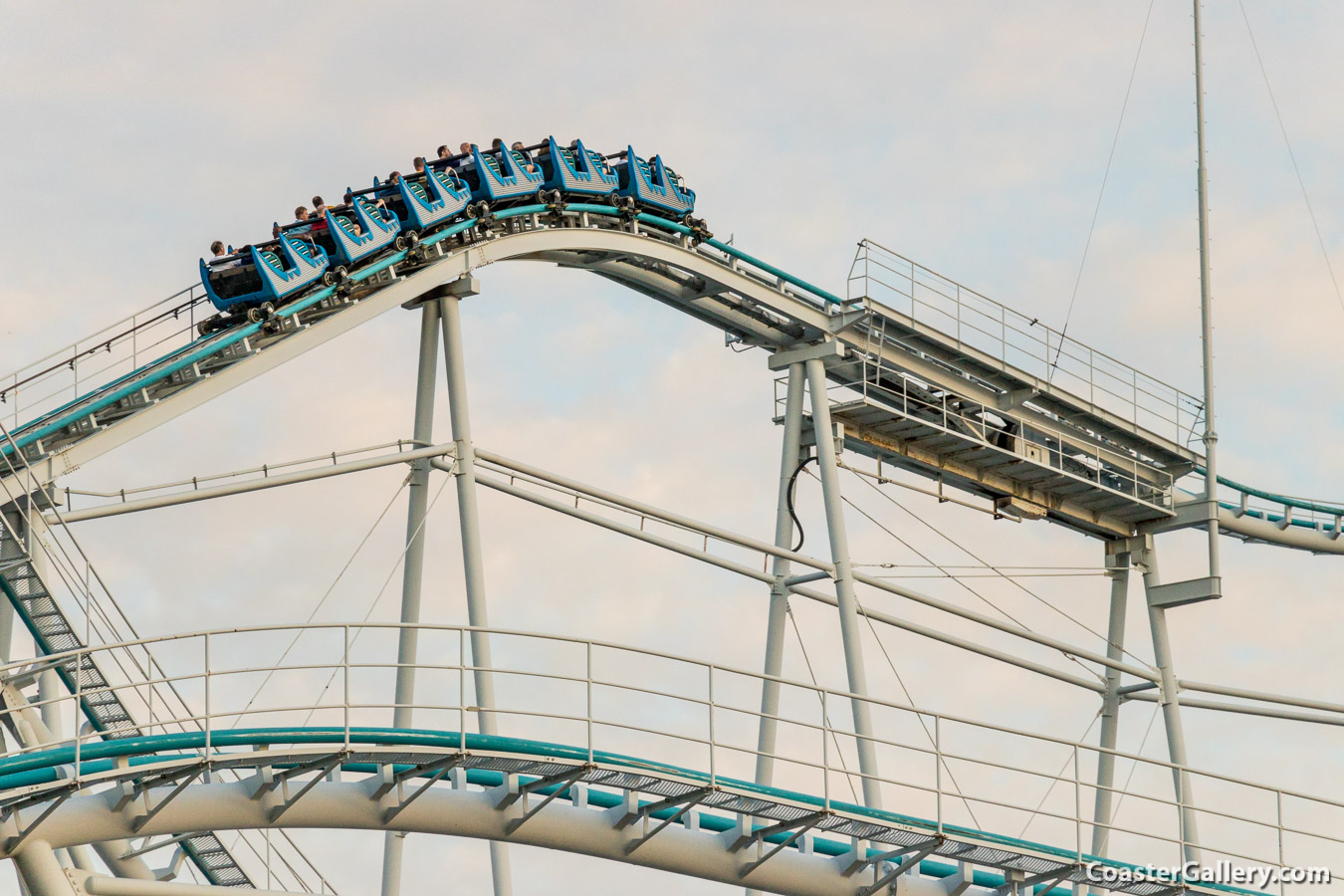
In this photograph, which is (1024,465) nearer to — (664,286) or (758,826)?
(664,286)

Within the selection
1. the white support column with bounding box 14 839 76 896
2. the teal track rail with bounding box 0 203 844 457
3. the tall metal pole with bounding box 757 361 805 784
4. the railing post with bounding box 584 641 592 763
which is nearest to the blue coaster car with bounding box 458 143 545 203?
the teal track rail with bounding box 0 203 844 457

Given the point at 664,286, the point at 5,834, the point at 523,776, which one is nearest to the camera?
the point at 5,834

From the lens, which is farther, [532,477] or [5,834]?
[532,477]

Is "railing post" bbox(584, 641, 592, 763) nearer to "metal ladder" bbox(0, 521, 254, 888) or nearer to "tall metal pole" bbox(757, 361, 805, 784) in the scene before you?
"metal ladder" bbox(0, 521, 254, 888)

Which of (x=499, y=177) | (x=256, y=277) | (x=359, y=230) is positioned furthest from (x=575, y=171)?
(x=256, y=277)

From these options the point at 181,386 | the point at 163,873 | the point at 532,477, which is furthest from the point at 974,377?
the point at 163,873

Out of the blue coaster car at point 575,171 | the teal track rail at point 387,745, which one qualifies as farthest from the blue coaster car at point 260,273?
the teal track rail at point 387,745

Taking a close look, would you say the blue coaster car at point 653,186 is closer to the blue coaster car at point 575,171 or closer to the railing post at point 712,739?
the blue coaster car at point 575,171
